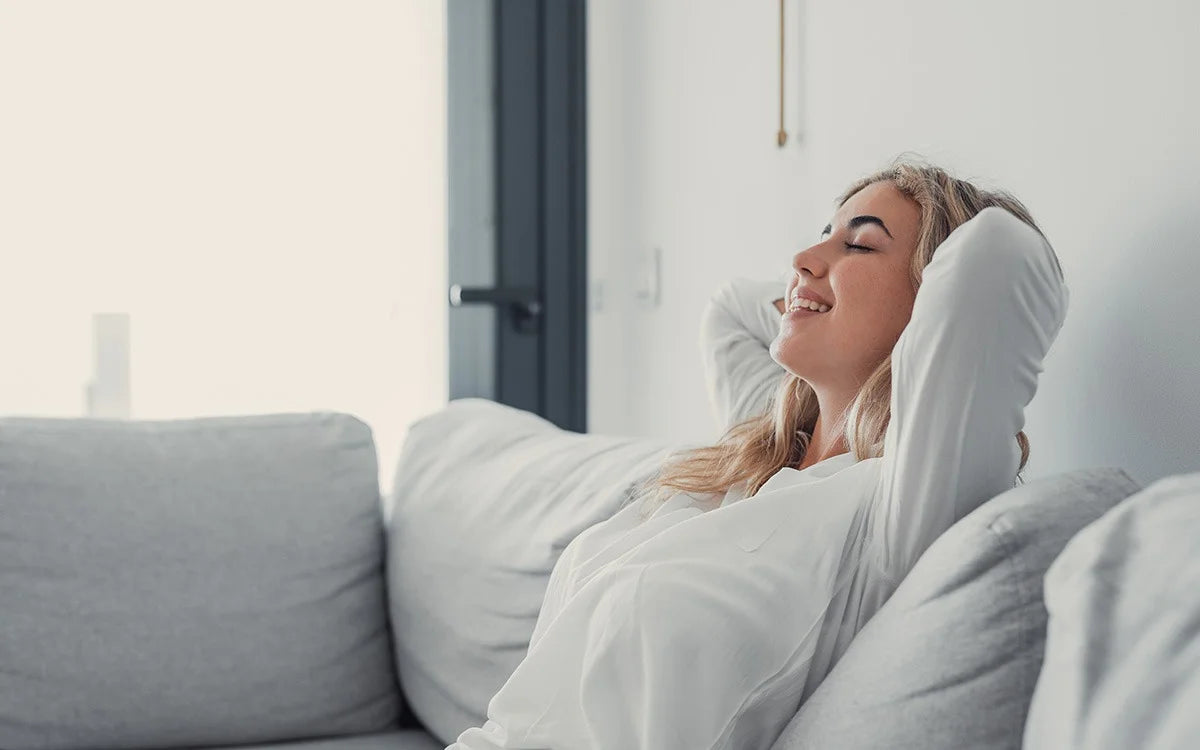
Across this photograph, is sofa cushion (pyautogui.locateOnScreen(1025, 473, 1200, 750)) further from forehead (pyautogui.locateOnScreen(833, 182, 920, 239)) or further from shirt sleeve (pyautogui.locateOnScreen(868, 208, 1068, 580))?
forehead (pyautogui.locateOnScreen(833, 182, 920, 239))

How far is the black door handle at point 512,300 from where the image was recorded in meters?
2.70

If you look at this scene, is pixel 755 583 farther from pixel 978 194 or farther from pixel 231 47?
pixel 231 47

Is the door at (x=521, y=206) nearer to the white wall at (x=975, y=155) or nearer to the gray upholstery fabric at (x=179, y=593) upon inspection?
the white wall at (x=975, y=155)

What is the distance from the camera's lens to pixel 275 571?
5.94ft

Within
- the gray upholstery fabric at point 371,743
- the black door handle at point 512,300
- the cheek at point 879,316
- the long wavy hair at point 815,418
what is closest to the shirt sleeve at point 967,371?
the long wavy hair at point 815,418

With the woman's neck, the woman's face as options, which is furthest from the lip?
the woman's neck

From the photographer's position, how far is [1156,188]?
Result: 3.64ft

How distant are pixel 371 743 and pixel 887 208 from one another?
1054 mm

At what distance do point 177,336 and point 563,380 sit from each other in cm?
84

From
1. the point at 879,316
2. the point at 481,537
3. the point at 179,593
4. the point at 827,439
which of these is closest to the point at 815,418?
the point at 827,439

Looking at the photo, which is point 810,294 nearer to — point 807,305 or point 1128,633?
point 807,305

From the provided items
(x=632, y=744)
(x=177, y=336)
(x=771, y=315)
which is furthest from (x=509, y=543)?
(x=177, y=336)

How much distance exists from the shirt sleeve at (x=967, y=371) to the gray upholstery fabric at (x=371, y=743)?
980mm

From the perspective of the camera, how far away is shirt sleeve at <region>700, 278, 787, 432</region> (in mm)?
1608
